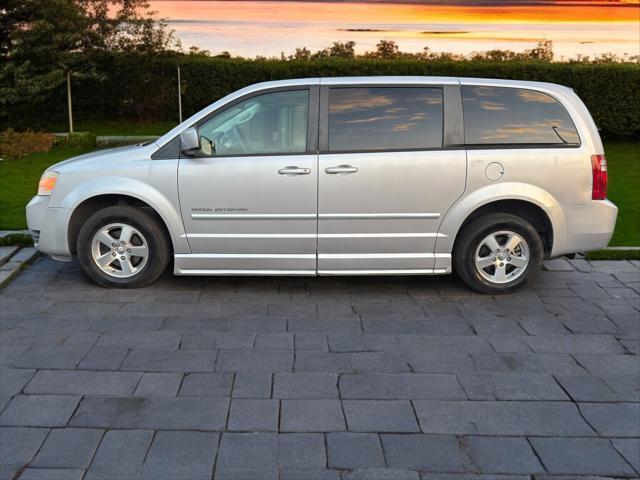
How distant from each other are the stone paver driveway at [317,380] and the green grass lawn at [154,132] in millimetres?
2025

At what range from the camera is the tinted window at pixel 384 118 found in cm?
640

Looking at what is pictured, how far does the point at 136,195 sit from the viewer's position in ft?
21.0

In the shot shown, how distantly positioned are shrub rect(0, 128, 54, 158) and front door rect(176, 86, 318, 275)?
836 centimetres

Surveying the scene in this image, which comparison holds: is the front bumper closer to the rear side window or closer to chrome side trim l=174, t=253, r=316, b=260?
chrome side trim l=174, t=253, r=316, b=260

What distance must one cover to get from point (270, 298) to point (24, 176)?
665cm

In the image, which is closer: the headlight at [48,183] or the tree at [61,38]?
the headlight at [48,183]

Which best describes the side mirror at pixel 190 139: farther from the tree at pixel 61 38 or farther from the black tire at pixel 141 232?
A: the tree at pixel 61 38

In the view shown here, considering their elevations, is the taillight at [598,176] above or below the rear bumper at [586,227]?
above

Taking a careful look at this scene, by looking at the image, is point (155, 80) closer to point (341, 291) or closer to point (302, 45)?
point (302, 45)

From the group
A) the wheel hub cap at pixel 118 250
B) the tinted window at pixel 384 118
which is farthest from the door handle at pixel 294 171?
the wheel hub cap at pixel 118 250

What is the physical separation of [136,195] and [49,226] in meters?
0.86

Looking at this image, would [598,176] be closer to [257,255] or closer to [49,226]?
[257,255]

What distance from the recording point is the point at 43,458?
380 centimetres

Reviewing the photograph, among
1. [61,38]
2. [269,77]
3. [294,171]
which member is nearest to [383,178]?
[294,171]
